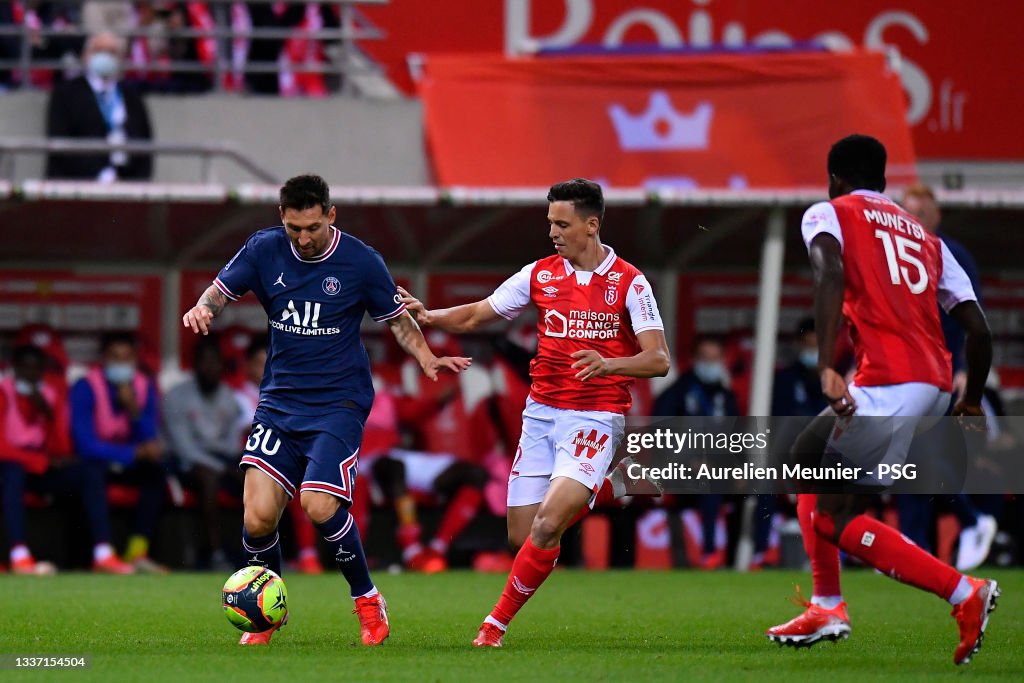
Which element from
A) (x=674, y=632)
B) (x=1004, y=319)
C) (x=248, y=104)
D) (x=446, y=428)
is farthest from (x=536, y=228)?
(x=674, y=632)

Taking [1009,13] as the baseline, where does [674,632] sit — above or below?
below

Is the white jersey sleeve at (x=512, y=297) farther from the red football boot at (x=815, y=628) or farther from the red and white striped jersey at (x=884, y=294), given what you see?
the red football boot at (x=815, y=628)

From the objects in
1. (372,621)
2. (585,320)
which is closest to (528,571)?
(372,621)

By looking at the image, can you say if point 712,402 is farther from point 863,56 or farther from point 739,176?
point 863,56

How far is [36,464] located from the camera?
12.9 meters

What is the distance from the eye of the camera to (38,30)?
15078mm

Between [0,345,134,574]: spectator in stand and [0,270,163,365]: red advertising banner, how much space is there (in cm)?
126

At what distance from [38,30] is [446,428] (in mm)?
5213

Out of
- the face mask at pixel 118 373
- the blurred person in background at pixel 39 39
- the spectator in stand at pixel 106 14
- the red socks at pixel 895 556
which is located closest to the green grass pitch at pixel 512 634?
the red socks at pixel 895 556

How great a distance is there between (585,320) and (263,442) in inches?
60.5

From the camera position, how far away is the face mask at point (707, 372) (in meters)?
14.0

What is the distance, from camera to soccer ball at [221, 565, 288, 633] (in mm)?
7098

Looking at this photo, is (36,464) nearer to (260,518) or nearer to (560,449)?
(260,518)

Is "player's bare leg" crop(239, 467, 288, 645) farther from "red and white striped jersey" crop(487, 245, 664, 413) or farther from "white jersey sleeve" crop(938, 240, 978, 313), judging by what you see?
"white jersey sleeve" crop(938, 240, 978, 313)
